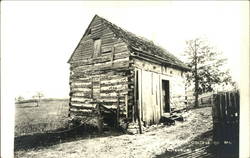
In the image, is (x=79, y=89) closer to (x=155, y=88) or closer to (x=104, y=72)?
(x=104, y=72)

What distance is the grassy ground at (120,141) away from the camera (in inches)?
137


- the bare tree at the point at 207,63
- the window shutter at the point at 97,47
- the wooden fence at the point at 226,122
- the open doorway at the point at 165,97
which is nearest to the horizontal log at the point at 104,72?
the window shutter at the point at 97,47

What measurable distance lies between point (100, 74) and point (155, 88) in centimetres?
90

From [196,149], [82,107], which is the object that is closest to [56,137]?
[82,107]

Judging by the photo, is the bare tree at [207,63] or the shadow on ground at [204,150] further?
the bare tree at [207,63]

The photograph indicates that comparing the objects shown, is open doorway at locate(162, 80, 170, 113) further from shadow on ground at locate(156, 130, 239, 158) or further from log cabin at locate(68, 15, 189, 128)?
shadow on ground at locate(156, 130, 239, 158)

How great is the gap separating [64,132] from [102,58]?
1.26 meters

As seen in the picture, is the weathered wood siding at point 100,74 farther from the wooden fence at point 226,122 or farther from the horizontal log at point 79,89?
the wooden fence at point 226,122

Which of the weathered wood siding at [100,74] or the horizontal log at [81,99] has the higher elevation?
the weathered wood siding at [100,74]

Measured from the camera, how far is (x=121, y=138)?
3.91m

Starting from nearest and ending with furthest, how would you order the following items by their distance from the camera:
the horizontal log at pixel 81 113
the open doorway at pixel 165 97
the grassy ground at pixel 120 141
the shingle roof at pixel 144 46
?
the grassy ground at pixel 120 141 < the shingle roof at pixel 144 46 < the horizontal log at pixel 81 113 < the open doorway at pixel 165 97

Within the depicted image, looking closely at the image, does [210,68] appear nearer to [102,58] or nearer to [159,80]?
[159,80]

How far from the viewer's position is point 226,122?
12.5 ft
